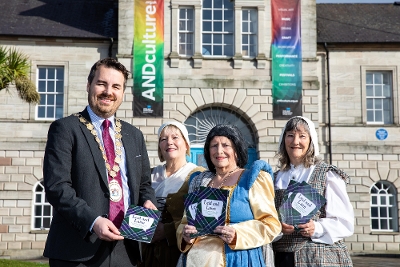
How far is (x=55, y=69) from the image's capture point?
64.1 ft

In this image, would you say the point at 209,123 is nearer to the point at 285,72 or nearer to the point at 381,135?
the point at 285,72

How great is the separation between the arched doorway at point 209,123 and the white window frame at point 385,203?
4.83 m

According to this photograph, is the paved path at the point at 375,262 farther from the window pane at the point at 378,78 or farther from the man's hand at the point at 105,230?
the man's hand at the point at 105,230

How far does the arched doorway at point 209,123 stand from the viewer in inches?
741

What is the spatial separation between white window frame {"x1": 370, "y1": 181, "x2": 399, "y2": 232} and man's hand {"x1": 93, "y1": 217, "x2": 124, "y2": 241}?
17.6m

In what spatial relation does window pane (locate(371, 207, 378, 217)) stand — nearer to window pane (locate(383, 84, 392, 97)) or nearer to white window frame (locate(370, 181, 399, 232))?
white window frame (locate(370, 181, 399, 232))

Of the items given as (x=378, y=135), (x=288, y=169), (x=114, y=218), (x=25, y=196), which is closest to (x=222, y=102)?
(x=378, y=135)

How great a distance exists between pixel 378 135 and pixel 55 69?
472 inches

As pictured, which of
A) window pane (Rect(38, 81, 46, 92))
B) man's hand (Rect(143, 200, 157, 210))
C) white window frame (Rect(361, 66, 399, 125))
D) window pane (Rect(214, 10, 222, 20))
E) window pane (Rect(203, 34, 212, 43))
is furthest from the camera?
white window frame (Rect(361, 66, 399, 125))

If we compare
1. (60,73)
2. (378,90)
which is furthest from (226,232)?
(378,90)

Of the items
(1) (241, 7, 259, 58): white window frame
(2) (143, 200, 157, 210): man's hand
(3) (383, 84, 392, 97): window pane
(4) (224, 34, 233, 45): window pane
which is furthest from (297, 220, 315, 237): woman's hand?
(3) (383, 84, 392, 97): window pane

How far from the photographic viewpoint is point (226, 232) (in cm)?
404

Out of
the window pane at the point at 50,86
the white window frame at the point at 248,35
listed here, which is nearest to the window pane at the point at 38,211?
the window pane at the point at 50,86

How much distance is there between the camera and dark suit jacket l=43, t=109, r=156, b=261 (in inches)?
140
